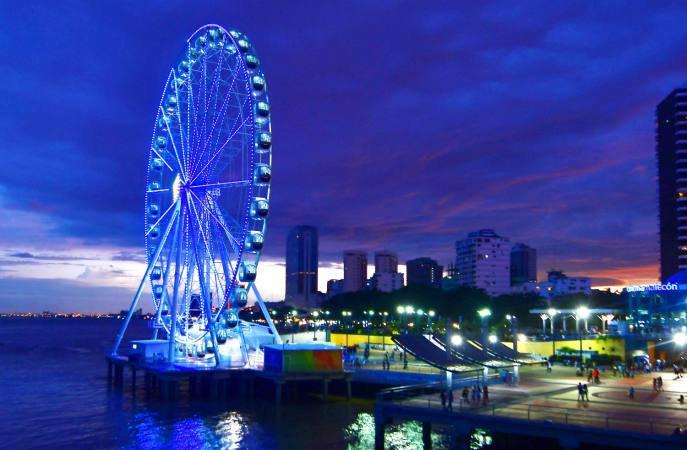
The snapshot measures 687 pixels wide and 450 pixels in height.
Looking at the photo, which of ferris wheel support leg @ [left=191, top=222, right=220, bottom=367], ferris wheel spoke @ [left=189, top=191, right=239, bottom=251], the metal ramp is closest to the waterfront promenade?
the metal ramp

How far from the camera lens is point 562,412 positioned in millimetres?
30984

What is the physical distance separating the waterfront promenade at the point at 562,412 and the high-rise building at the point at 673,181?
119095 mm

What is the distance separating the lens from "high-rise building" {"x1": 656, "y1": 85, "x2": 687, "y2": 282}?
15138cm

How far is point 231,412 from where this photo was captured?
5197 cm

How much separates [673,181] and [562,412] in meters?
139

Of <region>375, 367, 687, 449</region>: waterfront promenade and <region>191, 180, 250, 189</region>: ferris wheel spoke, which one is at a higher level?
<region>191, 180, 250, 189</region>: ferris wheel spoke

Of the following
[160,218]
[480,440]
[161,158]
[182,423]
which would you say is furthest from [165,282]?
[480,440]

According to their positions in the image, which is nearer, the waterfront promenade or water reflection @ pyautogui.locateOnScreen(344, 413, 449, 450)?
the waterfront promenade

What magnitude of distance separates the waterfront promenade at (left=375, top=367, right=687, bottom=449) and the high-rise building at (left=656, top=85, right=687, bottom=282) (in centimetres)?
11909

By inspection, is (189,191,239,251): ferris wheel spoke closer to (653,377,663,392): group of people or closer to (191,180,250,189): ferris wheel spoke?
(191,180,250,189): ferris wheel spoke

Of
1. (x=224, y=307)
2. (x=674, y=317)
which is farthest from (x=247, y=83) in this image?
(x=674, y=317)

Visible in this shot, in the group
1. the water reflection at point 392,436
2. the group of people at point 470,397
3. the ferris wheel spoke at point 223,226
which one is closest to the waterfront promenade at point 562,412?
the group of people at point 470,397

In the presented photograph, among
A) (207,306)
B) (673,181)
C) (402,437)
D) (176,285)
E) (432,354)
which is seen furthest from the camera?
(673,181)

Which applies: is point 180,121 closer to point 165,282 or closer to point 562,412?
point 165,282
